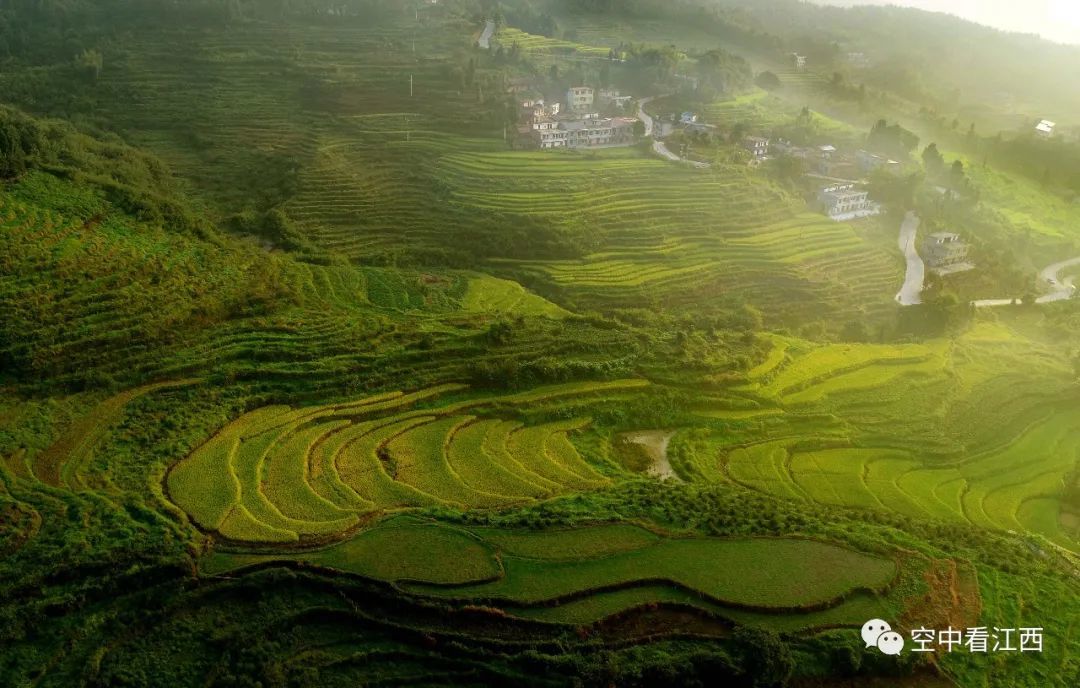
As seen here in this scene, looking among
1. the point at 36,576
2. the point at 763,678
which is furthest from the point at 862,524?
the point at 36,576

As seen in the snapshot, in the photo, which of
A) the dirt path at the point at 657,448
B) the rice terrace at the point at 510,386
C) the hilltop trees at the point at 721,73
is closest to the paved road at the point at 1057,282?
the rice terrace at the point at 510,386

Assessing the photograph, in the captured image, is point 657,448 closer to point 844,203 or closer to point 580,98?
point 844,203

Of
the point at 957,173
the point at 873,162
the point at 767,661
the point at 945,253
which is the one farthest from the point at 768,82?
the point at 767,661

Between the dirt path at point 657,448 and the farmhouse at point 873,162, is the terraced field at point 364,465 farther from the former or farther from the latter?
the farmhouse at point 873,162

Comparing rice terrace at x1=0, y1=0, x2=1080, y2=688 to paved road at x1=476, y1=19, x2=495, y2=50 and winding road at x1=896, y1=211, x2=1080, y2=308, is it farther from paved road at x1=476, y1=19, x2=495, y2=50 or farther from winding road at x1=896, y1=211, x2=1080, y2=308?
paved road at x1=476, y1=19, x2=495, y2=50

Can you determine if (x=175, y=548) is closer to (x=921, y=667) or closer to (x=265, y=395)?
(x=265, y=395)

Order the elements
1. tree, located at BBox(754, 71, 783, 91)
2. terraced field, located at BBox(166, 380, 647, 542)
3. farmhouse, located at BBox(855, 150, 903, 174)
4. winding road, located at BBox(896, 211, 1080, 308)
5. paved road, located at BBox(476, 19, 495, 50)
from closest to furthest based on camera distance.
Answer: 1. terraced field, located at BBox(166, 380, 647, 542)
2. winding road, located at BBox(896, 211, 1080, 308)
3. farmhouse, located at BBox(855, 150, 903, 174)
4. paved road, located at BBox(476, 19, 495, 50)
5. tree, located at BBox(754, 71, 783, 91)

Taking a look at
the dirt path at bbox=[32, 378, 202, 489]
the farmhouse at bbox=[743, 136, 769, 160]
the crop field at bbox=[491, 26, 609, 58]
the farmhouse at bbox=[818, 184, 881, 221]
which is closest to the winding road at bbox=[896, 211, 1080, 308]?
the farmhouse at bbox=[818, 184, 881, 221]
